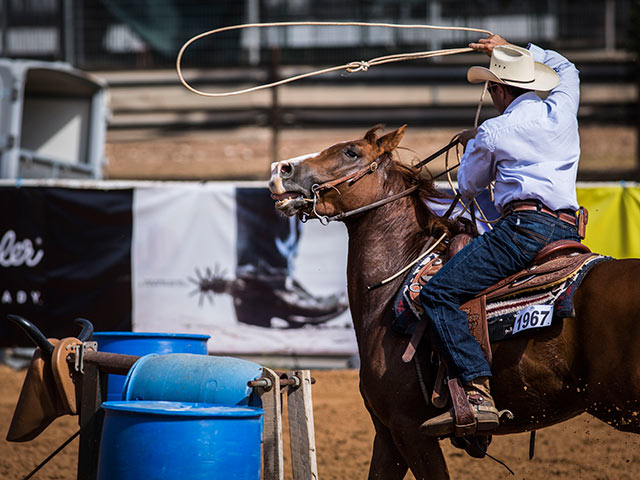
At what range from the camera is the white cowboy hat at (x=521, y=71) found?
4199 millimetres

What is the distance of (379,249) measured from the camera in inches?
179

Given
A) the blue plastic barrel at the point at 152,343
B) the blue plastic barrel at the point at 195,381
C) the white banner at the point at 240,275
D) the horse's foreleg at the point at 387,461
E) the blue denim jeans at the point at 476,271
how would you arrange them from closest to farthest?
the blue plastic barrel at the point at 195,381, the blue denim jeans at the point at 476,271, the horse's foreleg at the point at 387,461, the blue plastic barrel at the point at 152,343, the white banner at the point at 240,275

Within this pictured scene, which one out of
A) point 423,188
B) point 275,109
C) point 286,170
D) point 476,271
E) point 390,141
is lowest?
point 476,271

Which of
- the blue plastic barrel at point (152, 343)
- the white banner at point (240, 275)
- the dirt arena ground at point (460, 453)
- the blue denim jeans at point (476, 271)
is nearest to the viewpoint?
the blue denim jeans at point (476, 271)

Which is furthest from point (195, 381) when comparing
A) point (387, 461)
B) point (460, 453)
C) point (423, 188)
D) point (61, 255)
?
point (61, 255)

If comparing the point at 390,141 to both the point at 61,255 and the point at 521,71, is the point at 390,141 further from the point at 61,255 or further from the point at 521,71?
the point at 61,255

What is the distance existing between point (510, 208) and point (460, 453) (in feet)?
10.7

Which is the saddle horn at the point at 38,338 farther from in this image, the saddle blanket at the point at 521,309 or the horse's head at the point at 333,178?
the saddle blanket at the point at 521,309

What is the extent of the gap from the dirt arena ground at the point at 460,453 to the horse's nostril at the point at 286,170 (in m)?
2.59

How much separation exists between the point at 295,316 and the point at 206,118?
316 inches

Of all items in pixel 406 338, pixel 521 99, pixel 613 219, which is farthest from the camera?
pixel 613 219

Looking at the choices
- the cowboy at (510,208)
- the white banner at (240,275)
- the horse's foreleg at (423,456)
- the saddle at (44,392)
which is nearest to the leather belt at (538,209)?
the cowboy at (510,208)

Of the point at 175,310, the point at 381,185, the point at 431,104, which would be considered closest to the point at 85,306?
the point at 175,310

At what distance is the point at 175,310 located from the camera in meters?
9.59
